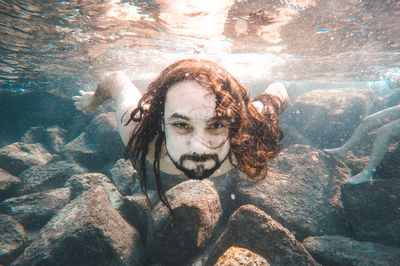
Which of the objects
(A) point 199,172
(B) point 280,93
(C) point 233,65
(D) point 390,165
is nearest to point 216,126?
(A) point 199,172

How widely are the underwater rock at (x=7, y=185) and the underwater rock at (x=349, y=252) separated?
9461 millimetres

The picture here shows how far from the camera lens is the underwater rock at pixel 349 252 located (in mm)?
3316

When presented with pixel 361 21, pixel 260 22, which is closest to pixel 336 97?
pixel 361 21

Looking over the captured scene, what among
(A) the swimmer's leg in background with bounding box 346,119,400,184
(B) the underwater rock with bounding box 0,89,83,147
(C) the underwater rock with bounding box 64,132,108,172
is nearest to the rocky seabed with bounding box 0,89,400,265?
(A) the swimmer's leg in background with bounding box 346,119,400,184

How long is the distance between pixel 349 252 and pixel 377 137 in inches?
175

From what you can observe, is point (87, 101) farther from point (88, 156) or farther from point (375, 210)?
point (375, 210)

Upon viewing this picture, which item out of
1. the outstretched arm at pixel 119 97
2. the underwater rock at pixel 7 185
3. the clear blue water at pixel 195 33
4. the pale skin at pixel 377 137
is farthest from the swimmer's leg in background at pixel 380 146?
the underwater rock at pixel 7 185

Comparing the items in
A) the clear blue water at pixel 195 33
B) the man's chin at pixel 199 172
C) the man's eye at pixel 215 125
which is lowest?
the man's chin at pixel 199 172

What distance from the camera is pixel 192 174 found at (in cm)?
159

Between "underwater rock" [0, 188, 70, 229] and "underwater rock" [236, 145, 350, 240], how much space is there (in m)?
5.63

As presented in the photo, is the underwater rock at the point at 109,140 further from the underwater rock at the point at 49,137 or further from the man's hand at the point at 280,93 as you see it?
the man's hand at the point at 280,93

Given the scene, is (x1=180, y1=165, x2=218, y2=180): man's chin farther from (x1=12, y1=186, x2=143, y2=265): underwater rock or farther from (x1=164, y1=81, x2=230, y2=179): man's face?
(x1=12, y1=186, x2=143, y2=265): underwater rock

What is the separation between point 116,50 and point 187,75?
12889 millimetres

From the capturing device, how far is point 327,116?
35.1ft
